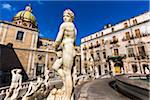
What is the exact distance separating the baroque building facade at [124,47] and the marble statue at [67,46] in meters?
17.1

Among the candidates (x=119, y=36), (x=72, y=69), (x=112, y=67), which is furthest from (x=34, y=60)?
(x=72, y=69)

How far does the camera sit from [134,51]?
24.4 meters

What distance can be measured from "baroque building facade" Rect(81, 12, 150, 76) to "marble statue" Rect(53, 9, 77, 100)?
17.1 meters

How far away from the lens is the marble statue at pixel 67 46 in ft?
9.45

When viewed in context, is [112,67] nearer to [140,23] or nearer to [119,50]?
[119,50]

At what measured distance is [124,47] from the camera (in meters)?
26.2

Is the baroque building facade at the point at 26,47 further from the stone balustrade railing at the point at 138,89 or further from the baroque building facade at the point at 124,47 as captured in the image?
the stone balustrade railing at the point at 138,89

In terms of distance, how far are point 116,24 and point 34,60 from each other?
20943mm

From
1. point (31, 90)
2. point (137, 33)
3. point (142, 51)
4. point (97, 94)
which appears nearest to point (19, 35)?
point (31, 90)

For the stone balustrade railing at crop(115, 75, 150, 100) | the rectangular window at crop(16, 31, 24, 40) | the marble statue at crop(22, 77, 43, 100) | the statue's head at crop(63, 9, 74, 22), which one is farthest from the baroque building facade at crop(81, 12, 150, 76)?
the statue's head at crop(63, 9, 74, 22)

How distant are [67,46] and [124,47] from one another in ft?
84.4

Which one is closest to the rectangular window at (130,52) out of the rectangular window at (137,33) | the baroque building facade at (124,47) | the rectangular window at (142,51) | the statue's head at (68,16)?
the baroque building facade at (124,47)

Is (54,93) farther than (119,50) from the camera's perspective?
No

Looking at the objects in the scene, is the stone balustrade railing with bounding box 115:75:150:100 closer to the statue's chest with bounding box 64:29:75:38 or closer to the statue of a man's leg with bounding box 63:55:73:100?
the statue of a man's leg with bounding box 63:55:73:100
